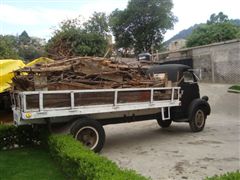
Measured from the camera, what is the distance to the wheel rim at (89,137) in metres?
7.12

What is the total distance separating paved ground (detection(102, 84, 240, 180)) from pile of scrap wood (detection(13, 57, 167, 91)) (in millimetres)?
1741

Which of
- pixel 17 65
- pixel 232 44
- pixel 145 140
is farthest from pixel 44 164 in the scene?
pixel 232 44

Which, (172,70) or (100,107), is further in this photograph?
(172,70)

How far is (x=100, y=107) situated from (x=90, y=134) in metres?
0.70

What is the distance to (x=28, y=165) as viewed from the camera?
6.42 metres

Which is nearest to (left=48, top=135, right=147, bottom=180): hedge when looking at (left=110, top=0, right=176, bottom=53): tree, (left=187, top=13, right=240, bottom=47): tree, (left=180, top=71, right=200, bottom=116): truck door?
(left=180, top=71, right=200, bottom=116): truck door

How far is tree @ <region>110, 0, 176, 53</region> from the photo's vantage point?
38.5 m

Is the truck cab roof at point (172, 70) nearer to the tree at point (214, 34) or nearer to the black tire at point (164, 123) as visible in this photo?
the black tire at point (164, 123)

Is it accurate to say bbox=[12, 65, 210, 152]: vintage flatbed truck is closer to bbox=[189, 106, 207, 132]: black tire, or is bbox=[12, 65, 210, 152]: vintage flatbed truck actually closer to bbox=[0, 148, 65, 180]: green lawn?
bbox=[189, 106, 207, 132]: black tire

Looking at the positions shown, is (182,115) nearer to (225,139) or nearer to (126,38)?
(225,139)

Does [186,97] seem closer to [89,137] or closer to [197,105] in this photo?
[197,105]

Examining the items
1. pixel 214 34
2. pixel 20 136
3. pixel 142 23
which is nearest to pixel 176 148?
pixel 20 136

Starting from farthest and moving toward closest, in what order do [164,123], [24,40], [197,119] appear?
[24,40] → [164,123] → [197,119]

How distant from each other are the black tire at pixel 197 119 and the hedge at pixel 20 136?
4.65 metres
